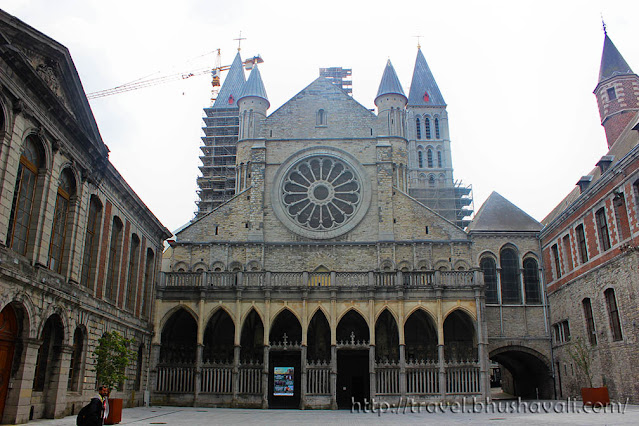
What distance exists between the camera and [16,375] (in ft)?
46.9

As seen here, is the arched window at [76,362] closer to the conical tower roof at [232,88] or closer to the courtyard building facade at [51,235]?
the courtyard building facade at [51,235]

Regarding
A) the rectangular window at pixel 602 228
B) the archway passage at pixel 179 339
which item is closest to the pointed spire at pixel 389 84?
the rectangular window at pixel 602 228

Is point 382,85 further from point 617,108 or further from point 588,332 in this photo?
point 588,332

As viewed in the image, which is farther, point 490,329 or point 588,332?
point 490,329

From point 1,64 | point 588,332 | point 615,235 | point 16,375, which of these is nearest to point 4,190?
point 1,64

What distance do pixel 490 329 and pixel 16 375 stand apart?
2249 centimetres

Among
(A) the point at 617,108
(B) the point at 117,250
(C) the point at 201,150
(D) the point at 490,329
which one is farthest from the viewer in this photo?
(C) the point at 201,150

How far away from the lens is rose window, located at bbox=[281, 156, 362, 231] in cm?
3080

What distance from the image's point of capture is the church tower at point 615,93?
3300cm

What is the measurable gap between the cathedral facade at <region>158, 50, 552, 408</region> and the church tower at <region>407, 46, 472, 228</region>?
18.0 metres

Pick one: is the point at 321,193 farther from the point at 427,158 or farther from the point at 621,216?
the point at 427,158

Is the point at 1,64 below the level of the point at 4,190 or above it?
above

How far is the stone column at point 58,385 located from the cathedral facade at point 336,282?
7.53 m

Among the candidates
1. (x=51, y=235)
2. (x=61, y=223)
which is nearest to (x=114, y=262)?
(x=61, y=223)
